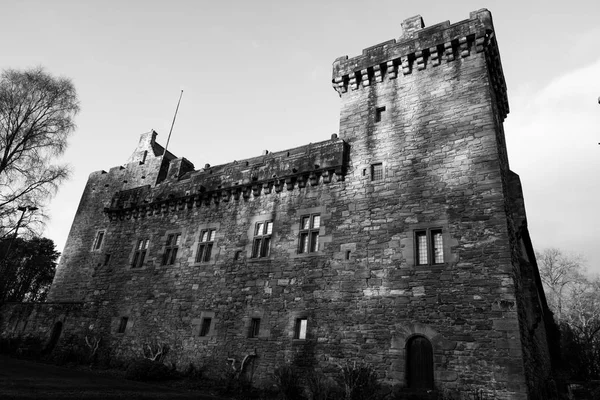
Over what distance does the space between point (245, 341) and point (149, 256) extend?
752 centimetres

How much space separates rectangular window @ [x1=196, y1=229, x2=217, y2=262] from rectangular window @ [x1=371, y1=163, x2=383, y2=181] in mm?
7534

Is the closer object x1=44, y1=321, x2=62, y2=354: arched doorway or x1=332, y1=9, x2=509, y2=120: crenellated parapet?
x1=332, y1=9, x2=509, y2=120: crenellated parapet

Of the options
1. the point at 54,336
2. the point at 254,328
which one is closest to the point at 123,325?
the point at 54,336

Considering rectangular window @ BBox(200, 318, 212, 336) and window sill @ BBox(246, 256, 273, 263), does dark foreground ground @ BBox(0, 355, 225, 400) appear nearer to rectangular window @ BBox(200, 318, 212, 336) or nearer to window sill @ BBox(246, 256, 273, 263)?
rectangular window @ BBox(200, 318, 212, 336)

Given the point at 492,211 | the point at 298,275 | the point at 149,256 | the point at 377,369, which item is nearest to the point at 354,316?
the point at 377,369

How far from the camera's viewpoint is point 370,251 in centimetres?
1217

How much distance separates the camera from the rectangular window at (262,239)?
14802 mm

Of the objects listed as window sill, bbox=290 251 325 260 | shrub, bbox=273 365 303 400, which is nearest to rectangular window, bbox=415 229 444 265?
window sill, bbox=290 251 325 260

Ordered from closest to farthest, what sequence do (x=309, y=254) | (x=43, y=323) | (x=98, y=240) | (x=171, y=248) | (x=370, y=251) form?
(x=370, y=251) < (x=309, y=254) < (x=171, y=248) < (x=43, y=323) < (x=98, y=240)

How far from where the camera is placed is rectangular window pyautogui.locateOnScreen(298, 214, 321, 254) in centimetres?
1365

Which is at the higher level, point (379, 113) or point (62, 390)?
point (379, 113)

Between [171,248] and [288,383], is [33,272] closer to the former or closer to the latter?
[171,248]

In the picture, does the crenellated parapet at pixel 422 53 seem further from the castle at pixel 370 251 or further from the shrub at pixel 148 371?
the shrub at pixel 148 371

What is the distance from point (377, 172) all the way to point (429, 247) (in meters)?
3.47
